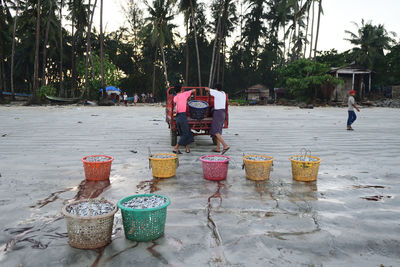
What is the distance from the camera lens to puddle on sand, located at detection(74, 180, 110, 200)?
12.4 ft

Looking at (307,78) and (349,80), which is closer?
(307,78)

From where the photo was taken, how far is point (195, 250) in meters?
2.47

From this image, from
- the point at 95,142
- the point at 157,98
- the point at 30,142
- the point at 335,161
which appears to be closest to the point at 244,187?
the point at 335,161

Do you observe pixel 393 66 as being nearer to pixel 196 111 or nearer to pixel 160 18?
pixel 160 18

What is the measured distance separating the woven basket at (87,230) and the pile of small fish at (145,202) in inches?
11.9

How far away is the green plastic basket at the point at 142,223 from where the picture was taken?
2.53 meters

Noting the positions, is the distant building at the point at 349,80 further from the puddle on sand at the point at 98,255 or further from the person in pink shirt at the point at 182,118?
the puddle on sand at the point at 98,255

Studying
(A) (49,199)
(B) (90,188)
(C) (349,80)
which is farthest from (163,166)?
(C) (349,80)

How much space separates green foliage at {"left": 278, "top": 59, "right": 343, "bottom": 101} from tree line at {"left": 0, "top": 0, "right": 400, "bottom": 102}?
0.15m

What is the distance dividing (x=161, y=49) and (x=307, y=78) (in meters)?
19.3

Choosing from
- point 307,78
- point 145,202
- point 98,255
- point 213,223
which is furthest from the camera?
point 307,78

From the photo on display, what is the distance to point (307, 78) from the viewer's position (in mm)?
28812

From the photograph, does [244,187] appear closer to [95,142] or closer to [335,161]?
[335,161]

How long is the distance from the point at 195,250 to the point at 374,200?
249cm
